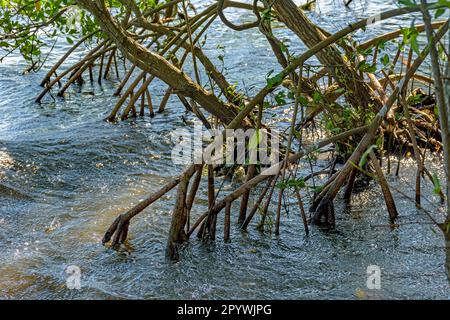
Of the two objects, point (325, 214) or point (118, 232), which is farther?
point (325, 214)

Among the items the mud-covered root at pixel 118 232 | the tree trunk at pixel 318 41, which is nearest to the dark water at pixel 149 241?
the mud-covered root at pixel 118 232

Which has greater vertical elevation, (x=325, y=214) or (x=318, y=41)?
(x=318, y=41)

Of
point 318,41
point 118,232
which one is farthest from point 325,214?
point 118,232

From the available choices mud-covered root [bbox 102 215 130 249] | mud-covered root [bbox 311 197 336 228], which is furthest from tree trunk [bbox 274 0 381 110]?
mud-covered root [bbox 102 215 130 249]

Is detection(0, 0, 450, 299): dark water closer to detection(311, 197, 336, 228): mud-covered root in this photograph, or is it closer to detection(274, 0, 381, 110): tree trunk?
detection(311, 197, 336, 228): mud-covered root

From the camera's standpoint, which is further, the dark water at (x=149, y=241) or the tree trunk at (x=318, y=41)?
the tree trunk at (x=318, y=41)

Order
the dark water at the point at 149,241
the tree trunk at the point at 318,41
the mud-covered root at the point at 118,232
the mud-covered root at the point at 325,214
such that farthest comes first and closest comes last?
the tree trunk at the point at 318,41, the mud-covered root at the point at 325,214, the mud-covered root at the point at 118,232, the dark water at the point at 149,241

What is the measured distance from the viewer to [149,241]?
17.3ft

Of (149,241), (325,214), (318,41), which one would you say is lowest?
(149,241)

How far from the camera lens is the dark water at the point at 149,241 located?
4590 millimetres

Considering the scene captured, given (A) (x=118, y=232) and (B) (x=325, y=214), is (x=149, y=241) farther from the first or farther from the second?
(B) (x=325, y=214)

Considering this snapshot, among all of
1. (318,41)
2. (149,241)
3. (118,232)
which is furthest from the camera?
(318,41)

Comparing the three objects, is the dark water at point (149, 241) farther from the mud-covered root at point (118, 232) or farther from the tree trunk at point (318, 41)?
the tree trunk at point (318, 41)

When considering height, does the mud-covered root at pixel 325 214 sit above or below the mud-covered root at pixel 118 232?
above
